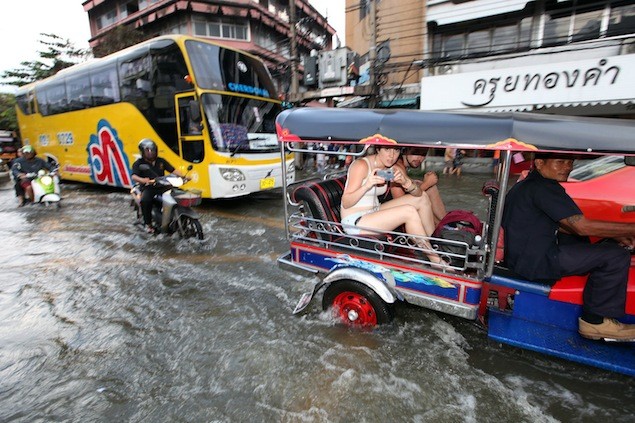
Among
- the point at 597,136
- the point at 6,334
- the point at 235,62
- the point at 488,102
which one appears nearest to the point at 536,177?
the point at 597,136

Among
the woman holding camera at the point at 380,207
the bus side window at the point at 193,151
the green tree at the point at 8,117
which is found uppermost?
the green tree at the point at 8,117

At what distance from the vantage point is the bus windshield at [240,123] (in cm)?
723

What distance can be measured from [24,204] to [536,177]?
11.5 meters

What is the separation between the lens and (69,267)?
4.86 m

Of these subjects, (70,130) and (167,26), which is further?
(167,26)

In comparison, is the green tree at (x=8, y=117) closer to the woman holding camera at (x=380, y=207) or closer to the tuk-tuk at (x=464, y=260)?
the tuk-tuk at (x=464, y=260)

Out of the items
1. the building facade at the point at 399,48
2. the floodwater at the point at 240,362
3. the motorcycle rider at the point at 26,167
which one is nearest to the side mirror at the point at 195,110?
the floodwater at the point at 240,362

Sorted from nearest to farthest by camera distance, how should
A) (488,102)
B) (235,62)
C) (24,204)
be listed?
(235,62)
(24,204)
(488,102)

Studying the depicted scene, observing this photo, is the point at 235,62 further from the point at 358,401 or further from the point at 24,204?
the point at 358,401

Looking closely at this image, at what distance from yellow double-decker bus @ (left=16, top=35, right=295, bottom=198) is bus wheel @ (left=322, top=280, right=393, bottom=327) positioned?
4.69 metres

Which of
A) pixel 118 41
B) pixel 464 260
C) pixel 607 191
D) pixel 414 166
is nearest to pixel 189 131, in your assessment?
pixel 414 166

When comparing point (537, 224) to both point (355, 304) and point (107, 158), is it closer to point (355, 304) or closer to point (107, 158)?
point (355, 304)

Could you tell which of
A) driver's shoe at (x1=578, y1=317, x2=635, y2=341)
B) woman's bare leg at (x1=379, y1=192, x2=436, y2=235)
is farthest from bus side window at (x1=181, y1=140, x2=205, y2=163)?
driver's shoe at (x1=578, y1=317, x2=635, y2=341)

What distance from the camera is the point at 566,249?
2438 millimetres
